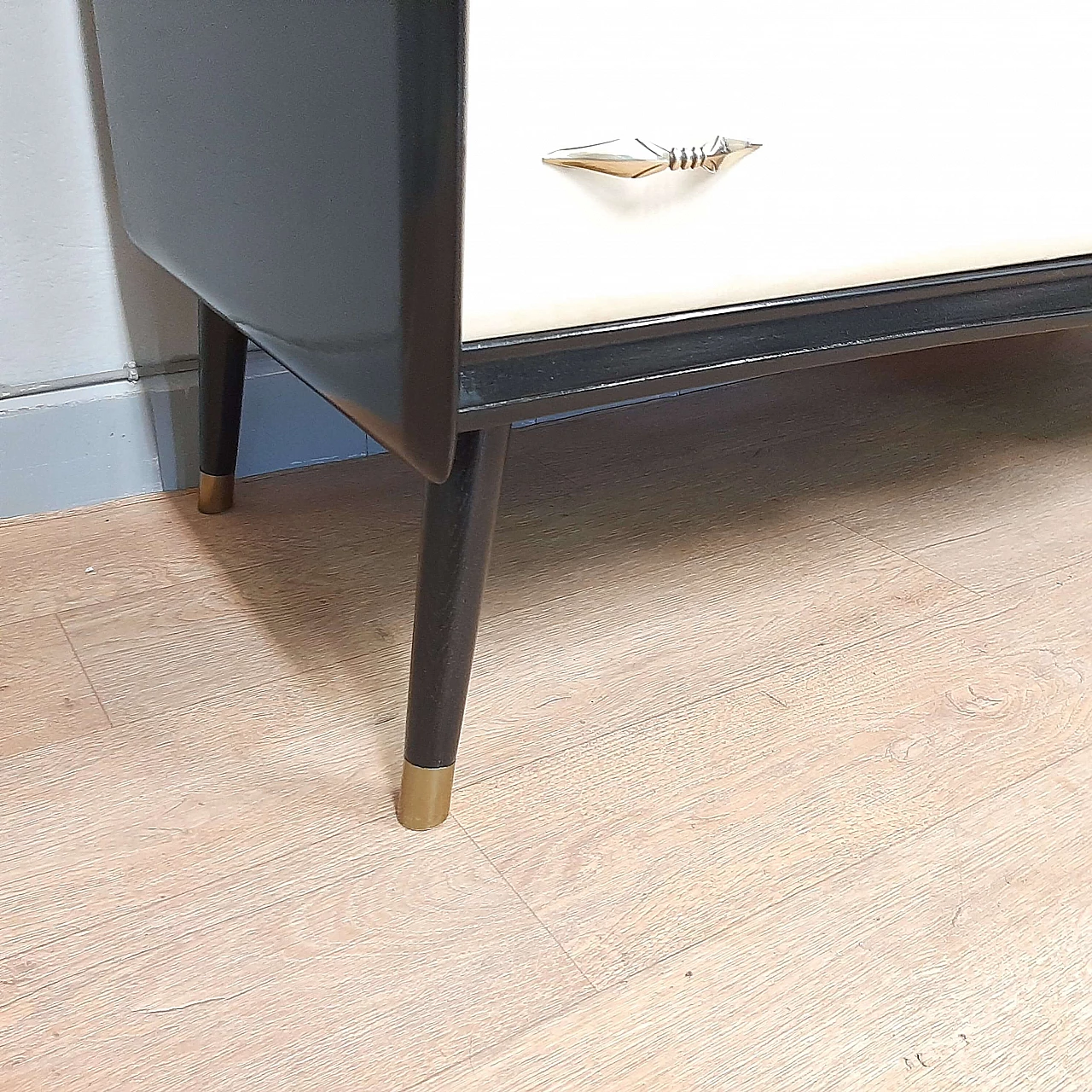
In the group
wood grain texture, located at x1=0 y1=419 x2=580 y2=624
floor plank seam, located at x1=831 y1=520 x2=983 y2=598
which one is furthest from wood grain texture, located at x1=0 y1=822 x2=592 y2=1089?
floor plank seam, located at x1=831 y1=520 x2=983 y2=598

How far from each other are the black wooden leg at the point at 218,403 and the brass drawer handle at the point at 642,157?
0.37m

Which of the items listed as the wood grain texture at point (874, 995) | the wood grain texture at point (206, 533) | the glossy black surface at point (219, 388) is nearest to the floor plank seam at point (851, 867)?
the wood grain texture at point (874, 995)

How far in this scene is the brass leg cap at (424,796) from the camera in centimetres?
52

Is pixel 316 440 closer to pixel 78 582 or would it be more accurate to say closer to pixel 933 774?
pixel 78 582

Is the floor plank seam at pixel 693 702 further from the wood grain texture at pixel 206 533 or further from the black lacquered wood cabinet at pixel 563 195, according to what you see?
the wood grain texture at pixel 206 533

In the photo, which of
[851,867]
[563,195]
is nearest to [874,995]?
[851,867]

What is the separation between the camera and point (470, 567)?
0.48 metres

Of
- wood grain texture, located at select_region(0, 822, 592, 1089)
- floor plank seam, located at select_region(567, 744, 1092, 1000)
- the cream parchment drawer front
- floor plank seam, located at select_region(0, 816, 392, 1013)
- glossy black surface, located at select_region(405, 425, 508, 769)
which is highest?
the cream parchment drawer front

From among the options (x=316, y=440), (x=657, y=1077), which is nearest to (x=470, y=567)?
(x=657, y=1077)

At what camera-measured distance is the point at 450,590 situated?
482mm

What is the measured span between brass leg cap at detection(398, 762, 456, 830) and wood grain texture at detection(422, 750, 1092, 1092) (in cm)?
13

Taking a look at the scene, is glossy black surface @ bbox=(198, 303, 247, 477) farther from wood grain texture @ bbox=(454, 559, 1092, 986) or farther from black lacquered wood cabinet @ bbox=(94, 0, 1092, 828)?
wood grain texture @ bbox=(454, 559, 1092, 986)

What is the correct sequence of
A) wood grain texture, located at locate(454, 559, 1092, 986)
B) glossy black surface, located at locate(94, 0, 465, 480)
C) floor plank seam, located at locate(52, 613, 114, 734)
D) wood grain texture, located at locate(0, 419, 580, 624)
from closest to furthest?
glossy black surface, located at locate(94, 0, 465, 480) → wood grain texture, located at locate(454, 559, 1092, 986) → floor plank seam, located at locate(52, 613, 114, 734) → wood grain texture, located at locate(0, 419, 580, 624)

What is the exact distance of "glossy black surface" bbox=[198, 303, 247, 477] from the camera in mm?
759
